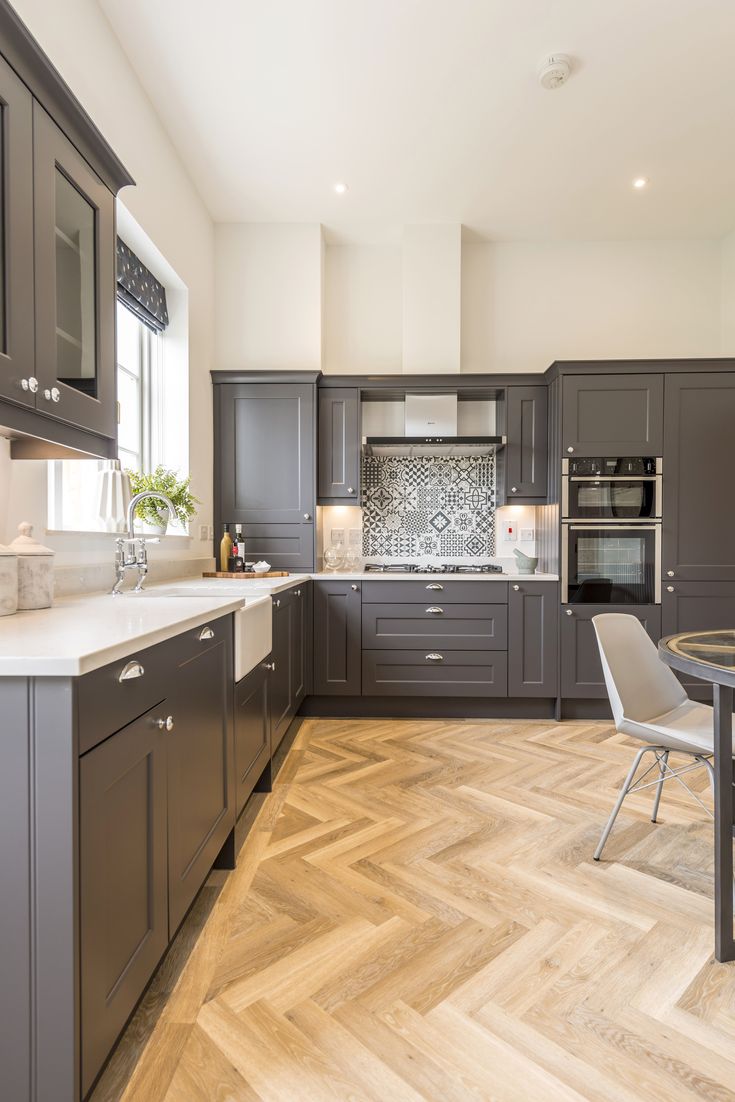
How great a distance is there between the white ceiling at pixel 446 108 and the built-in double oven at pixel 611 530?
66.3 inches

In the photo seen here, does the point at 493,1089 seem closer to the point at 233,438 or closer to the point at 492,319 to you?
the point at 233,438

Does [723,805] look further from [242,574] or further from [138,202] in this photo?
[138,202]

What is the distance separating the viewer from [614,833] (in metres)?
2.27

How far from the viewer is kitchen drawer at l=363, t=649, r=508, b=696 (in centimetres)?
378

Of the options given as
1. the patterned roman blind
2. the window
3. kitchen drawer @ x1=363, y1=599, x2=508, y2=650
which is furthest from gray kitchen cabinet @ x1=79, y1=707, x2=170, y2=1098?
kitchen drawer @ x1=363, y1=599, x2=508, y2=650

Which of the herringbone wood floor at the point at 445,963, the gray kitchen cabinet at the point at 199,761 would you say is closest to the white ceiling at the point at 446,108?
the gray kitchen cabinet at the point at 199,761

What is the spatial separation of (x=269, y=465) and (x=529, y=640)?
6.57 ft

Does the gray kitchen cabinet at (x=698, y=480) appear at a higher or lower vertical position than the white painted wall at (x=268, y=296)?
lower

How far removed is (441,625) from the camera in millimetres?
3781

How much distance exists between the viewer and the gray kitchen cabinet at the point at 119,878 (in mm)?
1013

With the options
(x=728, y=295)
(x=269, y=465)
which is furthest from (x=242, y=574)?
(x=728, y=295)

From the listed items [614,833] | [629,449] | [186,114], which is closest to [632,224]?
[629,449]

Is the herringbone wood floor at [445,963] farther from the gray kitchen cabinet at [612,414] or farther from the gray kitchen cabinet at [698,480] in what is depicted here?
the gray kitchen cabinet at [612,414]

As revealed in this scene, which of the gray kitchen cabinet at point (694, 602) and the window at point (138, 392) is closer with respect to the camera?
the window at point (138, 392)
